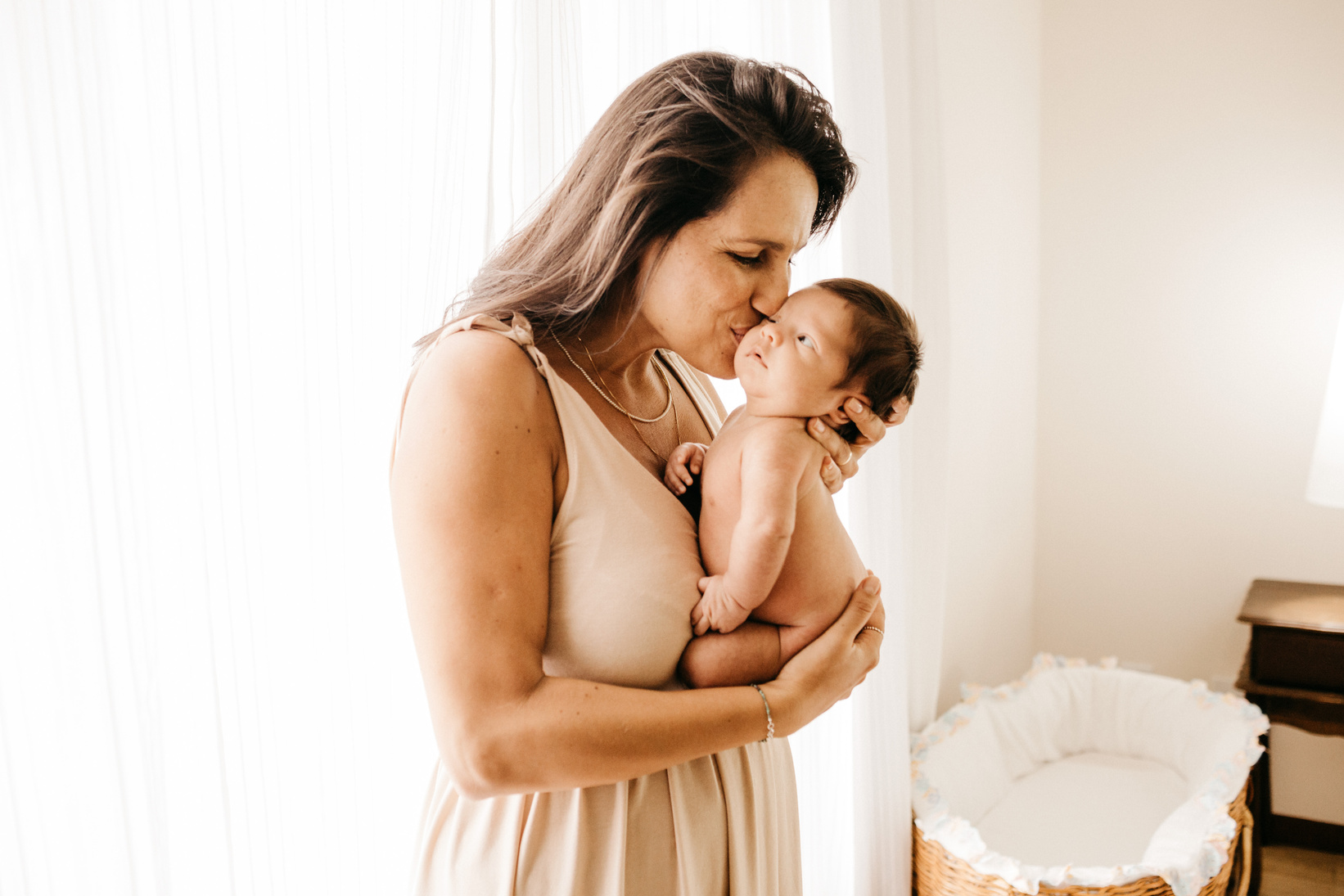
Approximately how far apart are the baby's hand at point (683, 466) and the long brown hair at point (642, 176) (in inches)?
7.4

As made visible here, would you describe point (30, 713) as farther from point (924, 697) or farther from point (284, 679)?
point (924, 697)

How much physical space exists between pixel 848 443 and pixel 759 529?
253 mm

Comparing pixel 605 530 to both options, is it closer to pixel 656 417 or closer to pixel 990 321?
pixel 656 417

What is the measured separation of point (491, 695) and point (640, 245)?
1.54 ft

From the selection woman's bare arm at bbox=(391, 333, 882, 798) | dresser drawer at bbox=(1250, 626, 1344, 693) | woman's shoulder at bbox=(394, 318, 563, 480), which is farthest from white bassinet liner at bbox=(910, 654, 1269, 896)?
woman's shoulder at bbox=(394, 318, 563, 480)

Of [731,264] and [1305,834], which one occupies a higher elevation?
[731,264]

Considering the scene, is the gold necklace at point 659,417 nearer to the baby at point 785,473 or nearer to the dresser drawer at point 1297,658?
the baby at point 785,473

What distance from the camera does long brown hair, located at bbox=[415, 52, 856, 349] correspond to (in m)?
0.86

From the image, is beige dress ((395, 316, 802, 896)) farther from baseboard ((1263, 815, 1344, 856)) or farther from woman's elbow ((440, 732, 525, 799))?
baseboard ((1263, 815, 1344, 856))

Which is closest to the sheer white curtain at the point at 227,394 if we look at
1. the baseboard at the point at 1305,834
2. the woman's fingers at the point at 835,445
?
the woman's fingers at the point at 835,445

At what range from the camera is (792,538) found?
39.5 inches

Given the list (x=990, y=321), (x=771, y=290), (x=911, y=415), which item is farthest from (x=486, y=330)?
(x=990, y=321)

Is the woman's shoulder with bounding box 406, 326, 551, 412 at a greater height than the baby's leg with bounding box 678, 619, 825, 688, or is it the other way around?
the woman's shoulder with bounding box 406, 326, 551, 412

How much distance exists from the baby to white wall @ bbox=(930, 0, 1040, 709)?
61.8 inches
